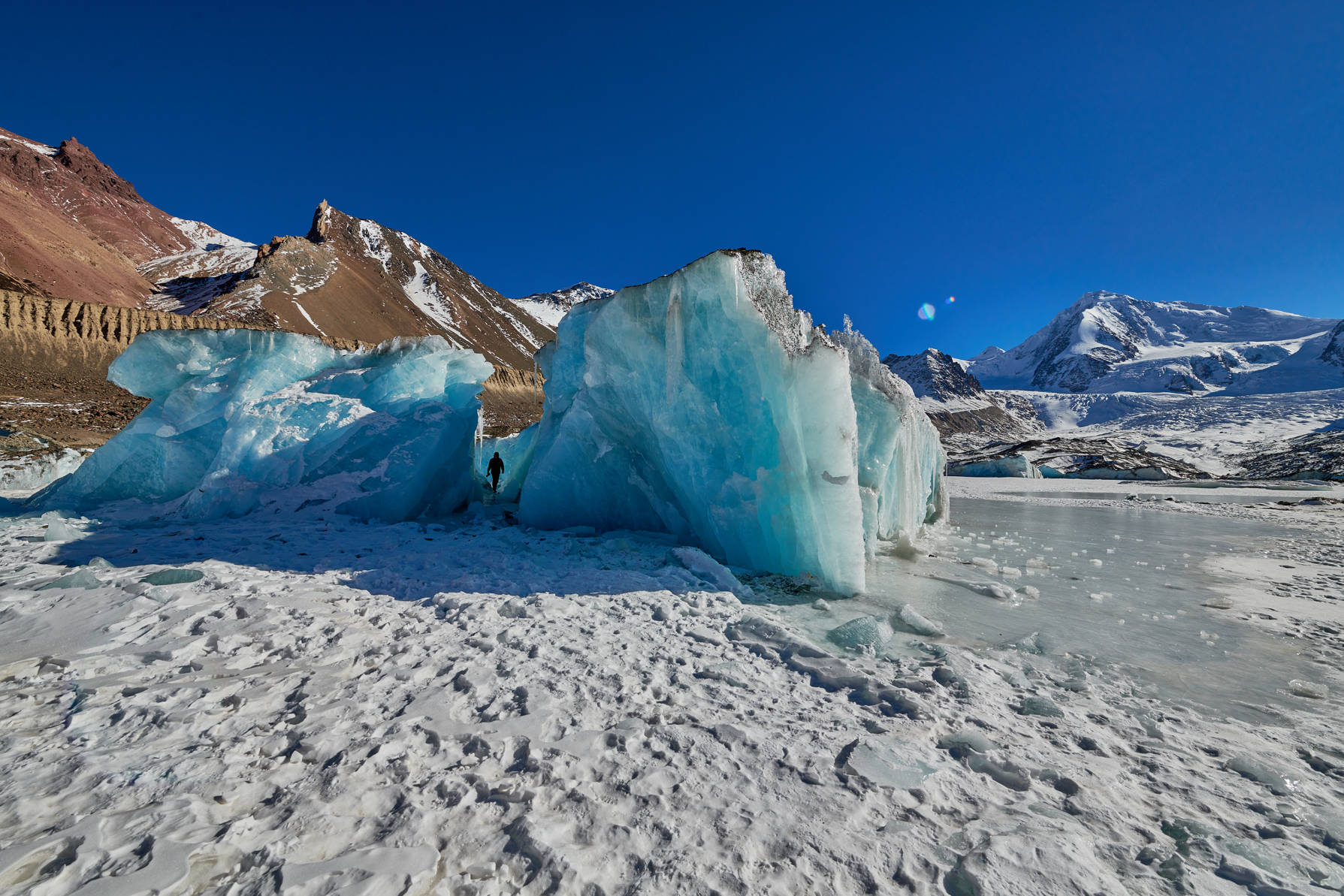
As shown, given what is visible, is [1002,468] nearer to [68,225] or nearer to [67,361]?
[67,361]

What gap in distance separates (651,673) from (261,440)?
7.92 m

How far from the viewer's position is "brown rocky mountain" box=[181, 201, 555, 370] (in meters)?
57.3

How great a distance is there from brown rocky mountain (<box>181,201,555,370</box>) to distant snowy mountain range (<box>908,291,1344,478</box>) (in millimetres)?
65301

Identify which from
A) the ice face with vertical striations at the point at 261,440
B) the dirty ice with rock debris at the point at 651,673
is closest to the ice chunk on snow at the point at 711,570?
the dirty ice with rock debris at the point at 651,673

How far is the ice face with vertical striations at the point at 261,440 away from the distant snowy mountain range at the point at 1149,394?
39.7m

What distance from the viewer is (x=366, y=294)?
7512cm

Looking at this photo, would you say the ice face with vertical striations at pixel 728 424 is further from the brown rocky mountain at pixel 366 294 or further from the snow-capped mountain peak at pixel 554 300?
the snow-capped mountain peak at pixel 554 300

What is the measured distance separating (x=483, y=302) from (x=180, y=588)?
117895 millimetres

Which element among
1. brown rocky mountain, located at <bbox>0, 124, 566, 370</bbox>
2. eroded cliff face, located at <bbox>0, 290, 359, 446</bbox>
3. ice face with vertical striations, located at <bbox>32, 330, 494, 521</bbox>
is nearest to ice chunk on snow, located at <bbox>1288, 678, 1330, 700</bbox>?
ice face with vertical striations, located at <bbox>32, 330, 494, 521</bbox>

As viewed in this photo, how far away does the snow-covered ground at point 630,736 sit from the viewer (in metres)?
1.62

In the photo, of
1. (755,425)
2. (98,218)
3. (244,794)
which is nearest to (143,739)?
(244,794)

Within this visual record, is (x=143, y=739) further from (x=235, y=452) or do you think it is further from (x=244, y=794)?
(x=235, y=452)

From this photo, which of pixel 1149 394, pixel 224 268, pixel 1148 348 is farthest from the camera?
pixel 1148 348

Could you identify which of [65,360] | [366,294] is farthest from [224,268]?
[65,360]
